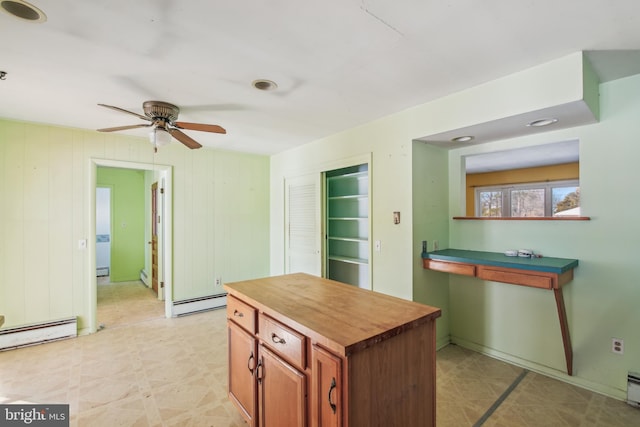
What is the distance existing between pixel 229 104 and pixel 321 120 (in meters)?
0.95

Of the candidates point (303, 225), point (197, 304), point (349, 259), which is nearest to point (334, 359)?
point (349, 259)

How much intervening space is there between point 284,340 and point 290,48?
1654mm

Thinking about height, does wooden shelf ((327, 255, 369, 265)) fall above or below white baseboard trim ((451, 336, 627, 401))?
above

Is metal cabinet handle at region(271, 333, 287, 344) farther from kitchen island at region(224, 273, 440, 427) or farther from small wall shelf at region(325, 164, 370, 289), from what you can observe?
small wall shelf at region(325, 164, 370, 289)

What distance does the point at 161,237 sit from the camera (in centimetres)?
435

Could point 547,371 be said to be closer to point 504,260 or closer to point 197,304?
point 504,260

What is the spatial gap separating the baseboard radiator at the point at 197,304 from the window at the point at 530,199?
19.9ft

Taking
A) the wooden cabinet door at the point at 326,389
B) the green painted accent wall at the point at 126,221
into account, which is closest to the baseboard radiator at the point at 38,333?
the green painted accent wall at the point at 126,221

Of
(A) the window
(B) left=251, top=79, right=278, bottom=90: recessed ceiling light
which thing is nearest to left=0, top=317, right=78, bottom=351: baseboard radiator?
(B) left=251, top=79, right=278, bottom=90: recessed ceiling light

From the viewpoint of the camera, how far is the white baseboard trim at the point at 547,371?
2.18m

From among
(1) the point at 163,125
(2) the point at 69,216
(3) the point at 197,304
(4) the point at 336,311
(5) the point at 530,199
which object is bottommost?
(3) the point at 197,304

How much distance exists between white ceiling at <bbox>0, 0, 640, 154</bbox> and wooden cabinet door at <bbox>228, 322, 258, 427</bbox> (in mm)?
1733

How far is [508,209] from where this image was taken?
663cm

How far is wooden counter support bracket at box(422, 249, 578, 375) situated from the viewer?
6.97ft
